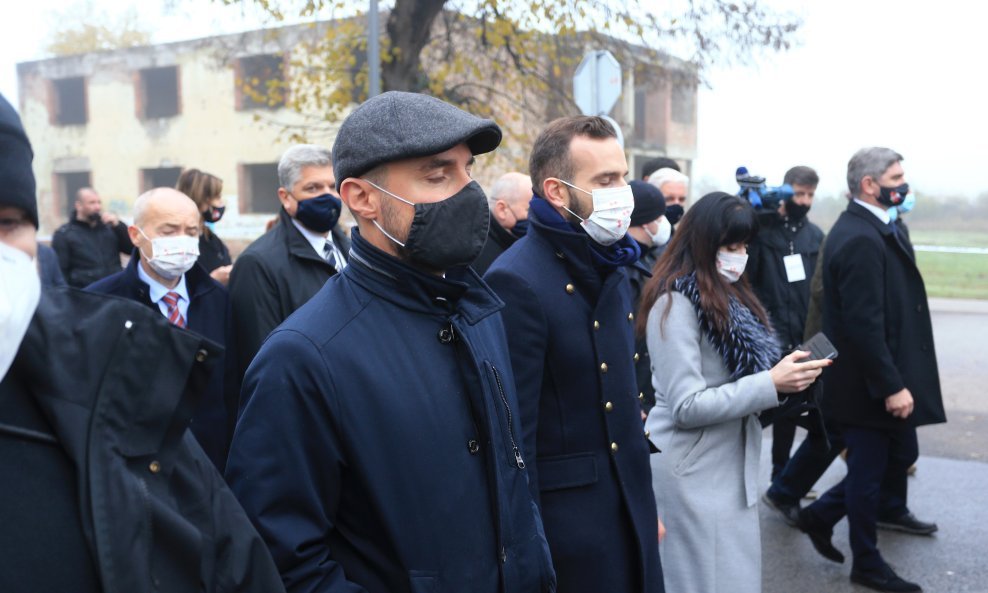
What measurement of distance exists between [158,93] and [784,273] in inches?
1258

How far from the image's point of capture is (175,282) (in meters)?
4.25

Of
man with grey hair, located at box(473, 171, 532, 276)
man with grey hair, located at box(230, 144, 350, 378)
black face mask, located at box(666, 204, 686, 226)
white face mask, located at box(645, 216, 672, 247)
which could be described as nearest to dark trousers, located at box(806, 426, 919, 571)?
white face mask, located at box(645, 216, 672, 247)

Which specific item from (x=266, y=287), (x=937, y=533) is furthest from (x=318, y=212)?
(x=937, y=533)

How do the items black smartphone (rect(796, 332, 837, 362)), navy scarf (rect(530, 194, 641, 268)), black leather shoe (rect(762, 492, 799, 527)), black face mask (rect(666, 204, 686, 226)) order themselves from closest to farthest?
navy scarf (rect(530, 194, 641, 268)) → black smartphone (rect(796, 332, 837, 362)) → black leather shoe (rect(762, 492, 799, 527)) → black face mask (rect(666, 204, 686, 226))

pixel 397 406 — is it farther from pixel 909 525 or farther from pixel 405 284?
pixel 909 525

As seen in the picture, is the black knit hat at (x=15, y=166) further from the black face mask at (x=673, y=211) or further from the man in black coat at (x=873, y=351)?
the black face mask at (x=673, y=211)

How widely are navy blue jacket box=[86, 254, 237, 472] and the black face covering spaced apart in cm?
211

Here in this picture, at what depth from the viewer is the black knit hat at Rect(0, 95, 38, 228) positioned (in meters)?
1.31

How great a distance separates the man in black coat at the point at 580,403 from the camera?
2.70 meters

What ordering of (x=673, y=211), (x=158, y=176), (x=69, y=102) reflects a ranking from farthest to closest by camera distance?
(x=69, y=102)
(x=158, y=176)
(x=673, y=211)

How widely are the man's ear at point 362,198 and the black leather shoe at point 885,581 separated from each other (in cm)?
391

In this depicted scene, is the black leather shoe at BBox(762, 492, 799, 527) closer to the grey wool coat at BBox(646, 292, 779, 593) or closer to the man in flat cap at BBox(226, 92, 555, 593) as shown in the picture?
the grey wool coat at BBox(646, 292, 779, 593)

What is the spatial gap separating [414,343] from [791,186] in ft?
18.5

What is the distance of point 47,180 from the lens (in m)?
34.9
